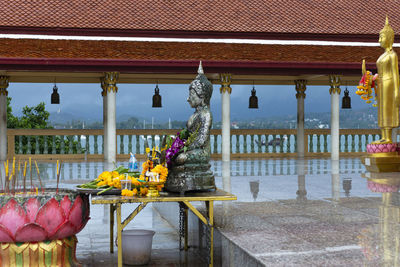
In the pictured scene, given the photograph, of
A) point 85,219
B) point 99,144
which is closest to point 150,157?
point 85,219

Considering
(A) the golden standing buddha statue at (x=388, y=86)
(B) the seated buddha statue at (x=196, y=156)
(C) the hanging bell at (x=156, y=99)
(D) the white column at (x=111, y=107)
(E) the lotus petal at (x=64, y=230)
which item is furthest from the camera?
(C) the hanging bell at (x=156, y=99)

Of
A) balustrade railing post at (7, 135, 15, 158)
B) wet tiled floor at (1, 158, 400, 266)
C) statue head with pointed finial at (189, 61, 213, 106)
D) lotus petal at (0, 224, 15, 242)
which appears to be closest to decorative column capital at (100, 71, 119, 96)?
balustrade railing post at (7, 135, 15, 158)

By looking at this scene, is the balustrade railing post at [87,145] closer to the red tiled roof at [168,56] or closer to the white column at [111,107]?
the white column at [111,107]

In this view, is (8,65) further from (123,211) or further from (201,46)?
(123,211)

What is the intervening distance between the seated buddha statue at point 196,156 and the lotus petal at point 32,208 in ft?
3.98

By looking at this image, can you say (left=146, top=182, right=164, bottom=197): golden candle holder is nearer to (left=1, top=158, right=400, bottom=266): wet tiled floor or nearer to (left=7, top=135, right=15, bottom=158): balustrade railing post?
(left=1, top=158, right=400, bottom=266): wet tiled floor

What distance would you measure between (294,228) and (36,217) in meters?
2.15

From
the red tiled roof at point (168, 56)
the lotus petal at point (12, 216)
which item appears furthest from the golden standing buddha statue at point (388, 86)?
the lotus petal at point (12, 216)

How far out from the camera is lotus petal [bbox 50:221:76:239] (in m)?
4.28

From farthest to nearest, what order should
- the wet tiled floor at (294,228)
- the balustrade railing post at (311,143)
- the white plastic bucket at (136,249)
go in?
the balustrade railing post at (311,143)
the white plastic bucket at (136,249)
the wet tiled floor at (294,228)

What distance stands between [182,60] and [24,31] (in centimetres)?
525

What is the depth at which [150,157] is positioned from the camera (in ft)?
A: 16.0

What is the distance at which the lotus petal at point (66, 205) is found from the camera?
4332 millimetres

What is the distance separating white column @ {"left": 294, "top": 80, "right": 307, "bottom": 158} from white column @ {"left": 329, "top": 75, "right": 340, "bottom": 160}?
6.66ft
